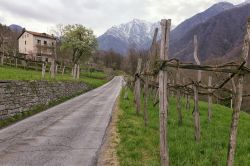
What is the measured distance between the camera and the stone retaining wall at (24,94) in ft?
60.4

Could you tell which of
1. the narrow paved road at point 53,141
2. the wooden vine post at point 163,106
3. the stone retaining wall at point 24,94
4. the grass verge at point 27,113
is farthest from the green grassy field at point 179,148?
the stone retaining wall at point 24,94

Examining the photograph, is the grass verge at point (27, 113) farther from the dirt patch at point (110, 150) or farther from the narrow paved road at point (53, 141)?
the dirt patch at point (110, 150)

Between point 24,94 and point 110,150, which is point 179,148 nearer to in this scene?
point 110,150

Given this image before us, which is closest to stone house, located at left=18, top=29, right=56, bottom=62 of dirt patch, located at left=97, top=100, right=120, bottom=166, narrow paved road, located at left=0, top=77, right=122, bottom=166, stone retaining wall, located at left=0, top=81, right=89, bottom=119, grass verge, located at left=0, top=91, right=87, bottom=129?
stone retaining wall, located at left=0, top=81, right=89, bottom=119

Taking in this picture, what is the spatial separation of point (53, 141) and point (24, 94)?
9.09 metres

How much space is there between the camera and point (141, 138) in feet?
42.4

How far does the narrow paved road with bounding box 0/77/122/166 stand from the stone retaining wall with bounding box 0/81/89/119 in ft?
3.74

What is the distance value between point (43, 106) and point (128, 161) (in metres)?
16.7

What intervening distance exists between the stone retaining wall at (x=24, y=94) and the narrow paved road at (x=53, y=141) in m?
1.14

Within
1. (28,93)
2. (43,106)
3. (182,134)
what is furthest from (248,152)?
(43,106)

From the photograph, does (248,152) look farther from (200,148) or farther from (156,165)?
(156,165)

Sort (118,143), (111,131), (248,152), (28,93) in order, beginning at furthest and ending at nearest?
(28,93), (111,131), (118,143), (248,152)

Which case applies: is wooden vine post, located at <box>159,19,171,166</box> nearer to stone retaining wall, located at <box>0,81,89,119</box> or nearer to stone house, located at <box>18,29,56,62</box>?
stone retaining wall, located at <box>0,81,89,119</box>

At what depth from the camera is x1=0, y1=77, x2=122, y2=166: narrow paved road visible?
34.7 ft
